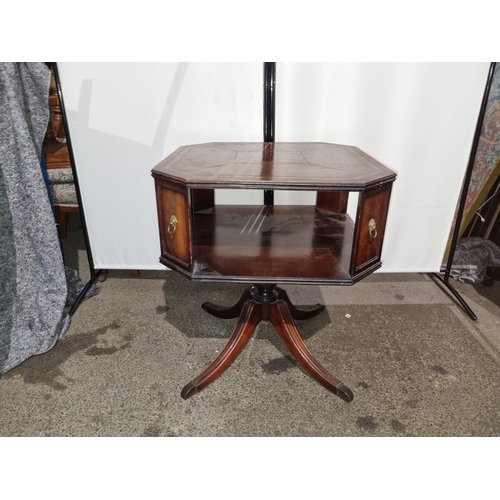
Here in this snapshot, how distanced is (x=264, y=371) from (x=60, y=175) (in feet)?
4.97

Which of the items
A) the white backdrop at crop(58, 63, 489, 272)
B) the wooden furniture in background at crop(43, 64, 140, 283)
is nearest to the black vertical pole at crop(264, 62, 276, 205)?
the white backdrop at crop(58, 63, 489, 272)

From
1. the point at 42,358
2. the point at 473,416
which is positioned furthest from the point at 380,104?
the point at 42,358

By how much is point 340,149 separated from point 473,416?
3.72ft

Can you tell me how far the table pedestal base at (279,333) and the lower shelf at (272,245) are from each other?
231mm

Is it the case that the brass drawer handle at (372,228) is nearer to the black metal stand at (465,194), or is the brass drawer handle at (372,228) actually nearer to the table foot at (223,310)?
the table foot at (223,310)

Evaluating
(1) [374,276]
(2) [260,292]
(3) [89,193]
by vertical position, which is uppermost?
(3) [89,193]

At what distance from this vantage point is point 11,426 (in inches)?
53.6

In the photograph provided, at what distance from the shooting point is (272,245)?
146 cm

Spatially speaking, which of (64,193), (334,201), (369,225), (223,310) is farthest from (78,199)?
(369,225)

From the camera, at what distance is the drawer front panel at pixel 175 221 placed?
47.3 inches

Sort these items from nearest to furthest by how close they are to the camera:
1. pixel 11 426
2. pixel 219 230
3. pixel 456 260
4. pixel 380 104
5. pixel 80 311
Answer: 1. pixel 11 426
2. pixel 219 230
3. pixel 380 104
4. pixel 80 311
5. pixel 456 260

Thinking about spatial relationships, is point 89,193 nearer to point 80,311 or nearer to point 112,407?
point 80,311

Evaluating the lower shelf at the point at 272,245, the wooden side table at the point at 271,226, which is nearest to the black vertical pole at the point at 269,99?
the wooden side table at the point at 271,226

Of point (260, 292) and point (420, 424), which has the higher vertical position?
point (260, 292)
